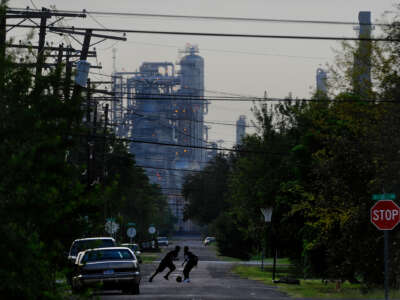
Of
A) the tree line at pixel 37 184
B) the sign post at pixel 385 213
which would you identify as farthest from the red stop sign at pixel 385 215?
the tree line at pixel 37 184

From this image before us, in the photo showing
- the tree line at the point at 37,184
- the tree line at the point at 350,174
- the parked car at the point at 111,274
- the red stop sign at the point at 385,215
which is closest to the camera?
the tree line at the point at 37,184

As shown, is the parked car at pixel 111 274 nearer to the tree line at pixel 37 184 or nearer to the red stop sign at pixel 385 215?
the red stop sign at pixel 385 215

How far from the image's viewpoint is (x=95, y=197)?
46.6 ft

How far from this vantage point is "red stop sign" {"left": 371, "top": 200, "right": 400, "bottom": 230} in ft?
77.5

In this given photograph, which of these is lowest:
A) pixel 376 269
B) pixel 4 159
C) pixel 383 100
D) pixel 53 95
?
pixel 376 269

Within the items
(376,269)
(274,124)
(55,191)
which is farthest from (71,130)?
(274,124)

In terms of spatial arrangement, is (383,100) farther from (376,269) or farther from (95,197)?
(95,197)

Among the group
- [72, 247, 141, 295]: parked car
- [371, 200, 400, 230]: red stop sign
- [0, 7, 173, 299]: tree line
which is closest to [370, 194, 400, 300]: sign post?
[371, 200, 400, 230]: red stop sign

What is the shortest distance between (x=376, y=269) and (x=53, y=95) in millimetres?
22995

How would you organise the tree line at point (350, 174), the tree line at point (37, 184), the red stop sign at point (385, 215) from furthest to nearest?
the tree line at point (350, 174) < the red stop sign at point (385, 215) < the tree line at point (37, 184)

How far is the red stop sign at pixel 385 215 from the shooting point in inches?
930

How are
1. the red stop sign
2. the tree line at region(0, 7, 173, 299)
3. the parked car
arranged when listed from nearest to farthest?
the tree line at region(0, 7, 173, 299) < the red stop sign < the parked car

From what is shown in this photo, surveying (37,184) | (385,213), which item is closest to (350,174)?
(385,213)

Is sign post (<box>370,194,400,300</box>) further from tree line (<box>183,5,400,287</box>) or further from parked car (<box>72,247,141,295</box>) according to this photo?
parked car (<box>72,247,141,295</box>)
